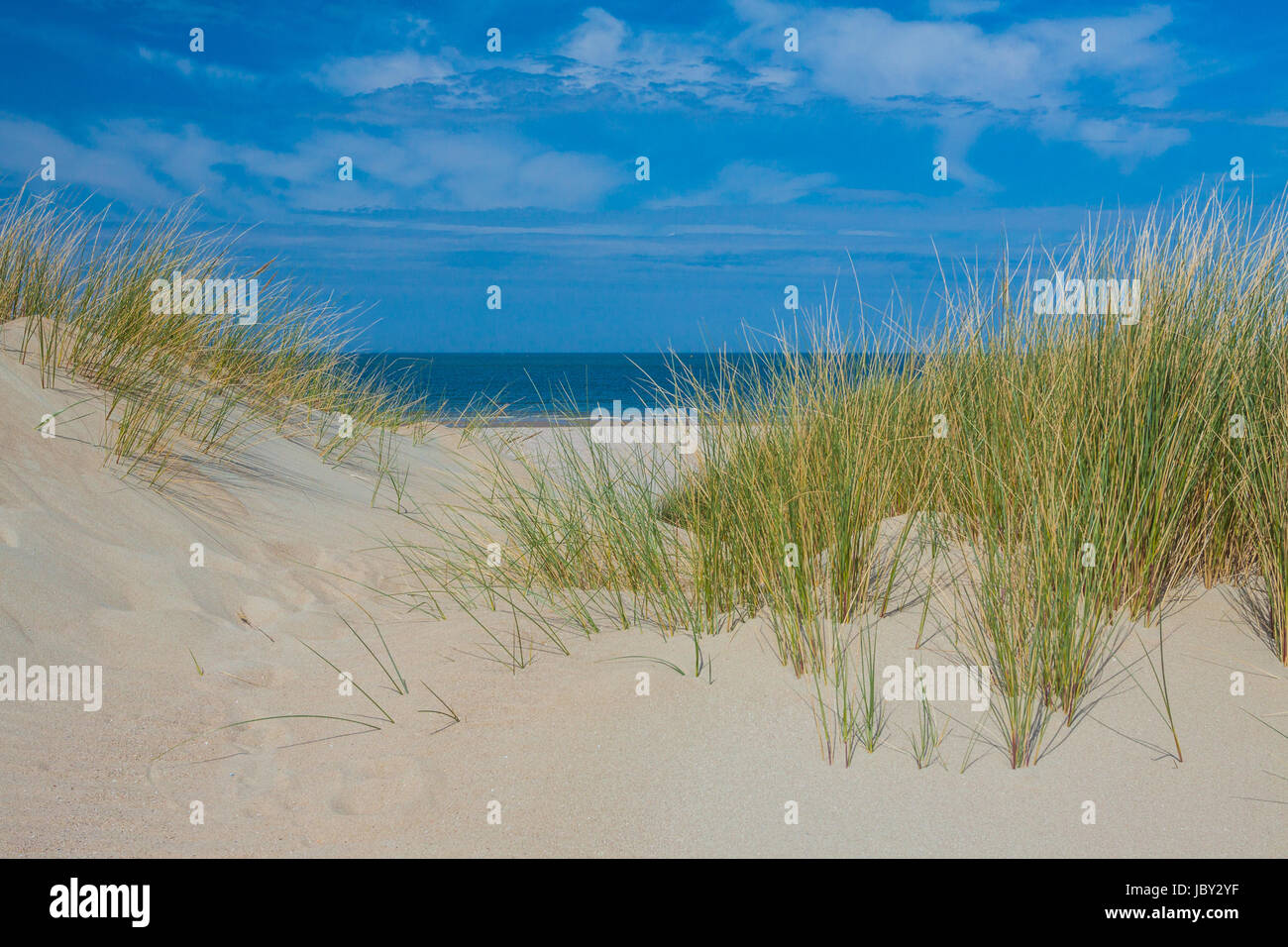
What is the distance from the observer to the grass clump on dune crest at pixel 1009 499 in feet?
9.00

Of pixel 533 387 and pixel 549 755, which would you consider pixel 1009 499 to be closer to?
pixel 549 755

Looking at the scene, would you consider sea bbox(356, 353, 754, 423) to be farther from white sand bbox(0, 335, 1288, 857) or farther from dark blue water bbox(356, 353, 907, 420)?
white sand bbox(0, 335, 1288, 857)

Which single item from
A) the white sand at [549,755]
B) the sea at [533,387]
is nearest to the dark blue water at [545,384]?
the sea at [533,387]

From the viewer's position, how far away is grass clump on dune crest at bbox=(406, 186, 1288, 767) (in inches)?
108

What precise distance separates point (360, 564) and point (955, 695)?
301 centimetres

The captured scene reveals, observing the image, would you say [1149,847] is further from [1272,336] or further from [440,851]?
[1272,336]

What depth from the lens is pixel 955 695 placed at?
2.70 metres

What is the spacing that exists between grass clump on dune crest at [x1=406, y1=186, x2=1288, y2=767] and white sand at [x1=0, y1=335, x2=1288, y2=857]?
0.15 meters

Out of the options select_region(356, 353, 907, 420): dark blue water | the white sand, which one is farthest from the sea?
the white sand

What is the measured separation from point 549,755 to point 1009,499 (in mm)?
1639

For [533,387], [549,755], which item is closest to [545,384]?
[533,387]

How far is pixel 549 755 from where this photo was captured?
262cm

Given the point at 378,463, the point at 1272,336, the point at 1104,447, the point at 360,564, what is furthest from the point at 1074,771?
the point at 378,463

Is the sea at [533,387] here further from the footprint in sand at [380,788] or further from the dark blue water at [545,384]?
the footprint in sand at [380,788]
